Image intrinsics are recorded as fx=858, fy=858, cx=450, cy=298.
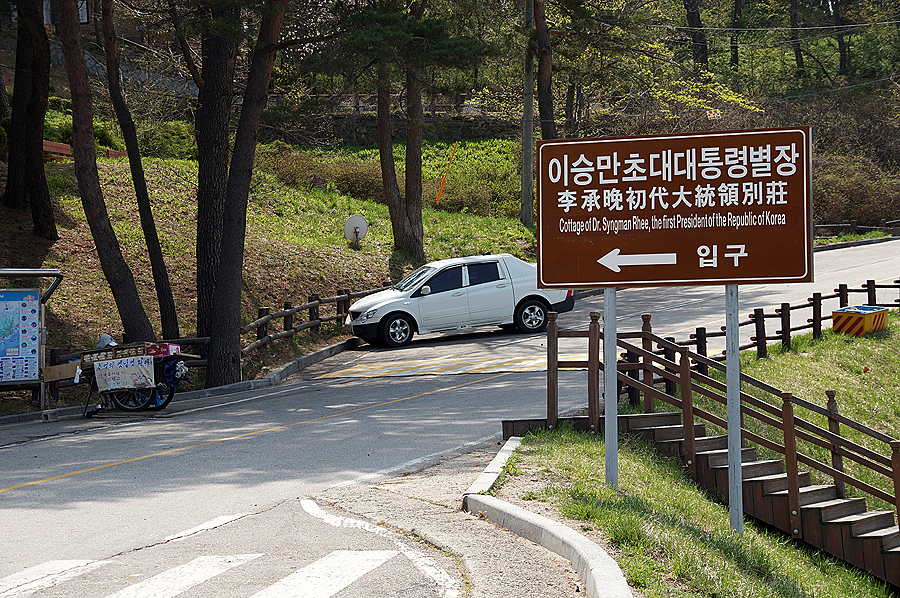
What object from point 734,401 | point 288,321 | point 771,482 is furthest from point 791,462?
point 288,321

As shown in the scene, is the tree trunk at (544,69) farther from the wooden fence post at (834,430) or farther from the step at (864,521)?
the step at (864,521)

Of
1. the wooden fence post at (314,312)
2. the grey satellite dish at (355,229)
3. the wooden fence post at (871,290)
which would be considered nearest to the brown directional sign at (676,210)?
the wooden fence post at (314,312)

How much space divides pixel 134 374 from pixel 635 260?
9.01m

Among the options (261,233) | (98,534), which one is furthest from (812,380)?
(261,233)

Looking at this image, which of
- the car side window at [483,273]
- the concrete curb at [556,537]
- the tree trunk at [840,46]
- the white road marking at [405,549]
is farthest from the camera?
the tree trunk at [840,46]

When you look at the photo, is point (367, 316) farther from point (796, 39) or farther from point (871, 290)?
point (796, 39)

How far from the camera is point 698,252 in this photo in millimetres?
7246

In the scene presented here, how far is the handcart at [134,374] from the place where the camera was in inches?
527

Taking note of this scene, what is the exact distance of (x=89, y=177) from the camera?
16516 millimetres

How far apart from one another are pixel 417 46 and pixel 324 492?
1152cm

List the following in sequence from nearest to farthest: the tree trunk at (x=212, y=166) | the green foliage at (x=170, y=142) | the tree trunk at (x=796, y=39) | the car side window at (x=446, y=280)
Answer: the tree trunk at (x=212, y=166), the car side window at (x=446, y=280), the green foliage at (x=170, y=142), the tree trunk at (x=796, y=39)

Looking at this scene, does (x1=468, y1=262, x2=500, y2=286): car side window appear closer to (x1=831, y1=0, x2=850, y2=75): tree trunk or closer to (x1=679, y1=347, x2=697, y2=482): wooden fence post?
(x1=679, y1=347, x2=697, y2=482): wooden fence post

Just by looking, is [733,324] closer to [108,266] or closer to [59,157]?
[108,266]

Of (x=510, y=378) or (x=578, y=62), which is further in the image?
(x=578, y=62)
